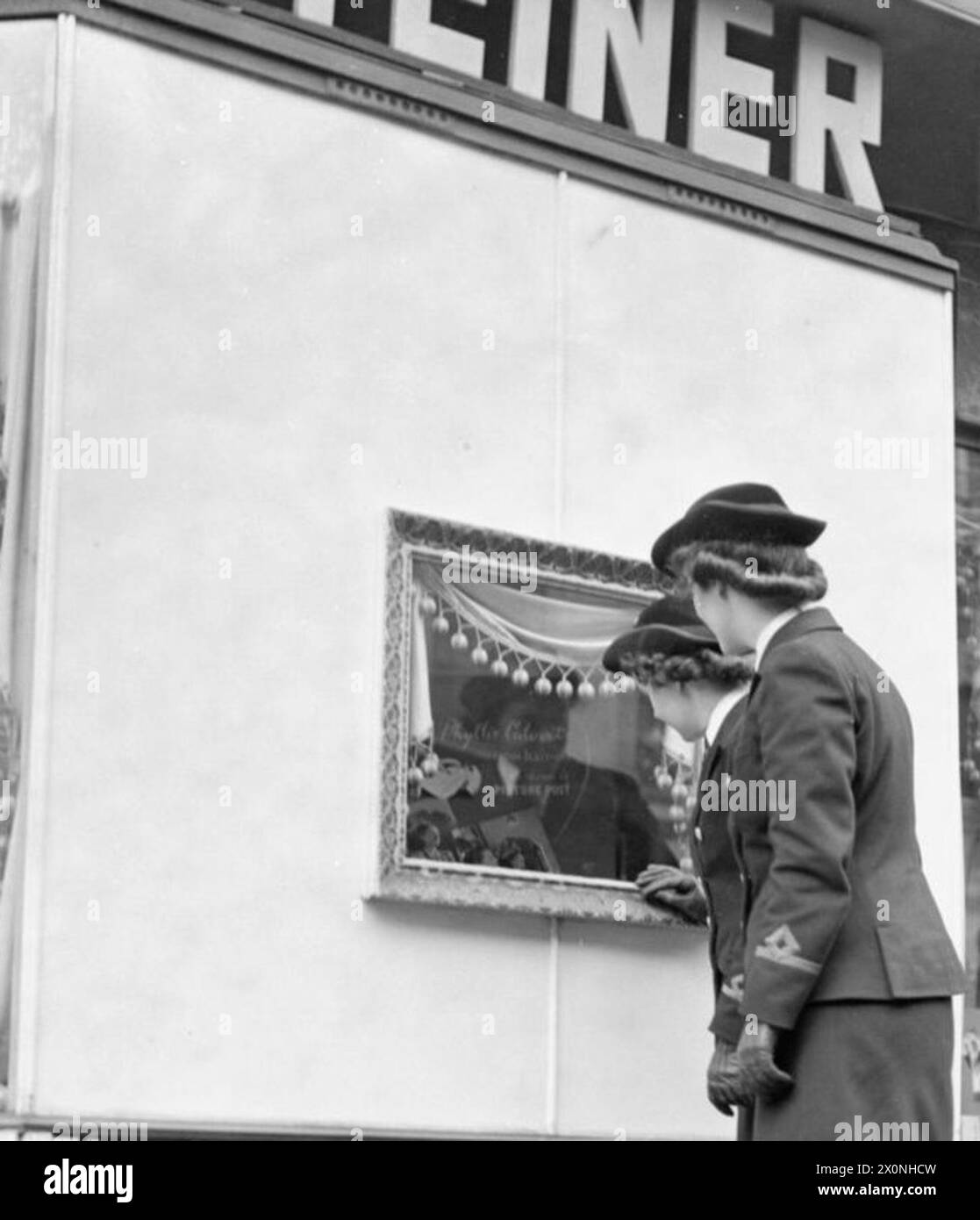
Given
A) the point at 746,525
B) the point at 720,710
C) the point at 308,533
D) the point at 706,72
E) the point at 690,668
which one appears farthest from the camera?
the point at 706,72

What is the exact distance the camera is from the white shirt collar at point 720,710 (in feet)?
20.8

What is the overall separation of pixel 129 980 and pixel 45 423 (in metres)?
1.23

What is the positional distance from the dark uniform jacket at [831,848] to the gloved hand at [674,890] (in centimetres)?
118

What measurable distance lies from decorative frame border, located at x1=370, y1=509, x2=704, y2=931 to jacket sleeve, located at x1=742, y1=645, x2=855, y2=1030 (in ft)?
3.64

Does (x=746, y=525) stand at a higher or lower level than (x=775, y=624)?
higher

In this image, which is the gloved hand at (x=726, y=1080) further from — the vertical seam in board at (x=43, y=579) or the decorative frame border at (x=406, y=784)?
the vertical seam in board at (x=43, y=579)

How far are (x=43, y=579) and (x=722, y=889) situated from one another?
1639 mm

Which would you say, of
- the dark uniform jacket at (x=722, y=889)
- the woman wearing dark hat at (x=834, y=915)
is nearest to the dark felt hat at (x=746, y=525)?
the woman wearing dark hat at (x=834, y=915)

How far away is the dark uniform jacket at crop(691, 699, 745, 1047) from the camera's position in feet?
18.6

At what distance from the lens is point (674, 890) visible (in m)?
6.75

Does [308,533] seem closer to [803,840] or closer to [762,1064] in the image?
[803,840]

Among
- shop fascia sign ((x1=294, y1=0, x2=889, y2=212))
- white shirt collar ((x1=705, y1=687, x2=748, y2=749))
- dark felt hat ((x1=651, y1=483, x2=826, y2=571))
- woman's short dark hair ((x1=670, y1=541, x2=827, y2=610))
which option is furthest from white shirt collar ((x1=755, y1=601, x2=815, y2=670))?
shop fascia sign ((x1=294, y1=0, x2=889, y2=212))

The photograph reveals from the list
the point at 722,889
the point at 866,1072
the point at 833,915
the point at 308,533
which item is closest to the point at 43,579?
the point at 308,533

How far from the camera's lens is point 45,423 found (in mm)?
5871
